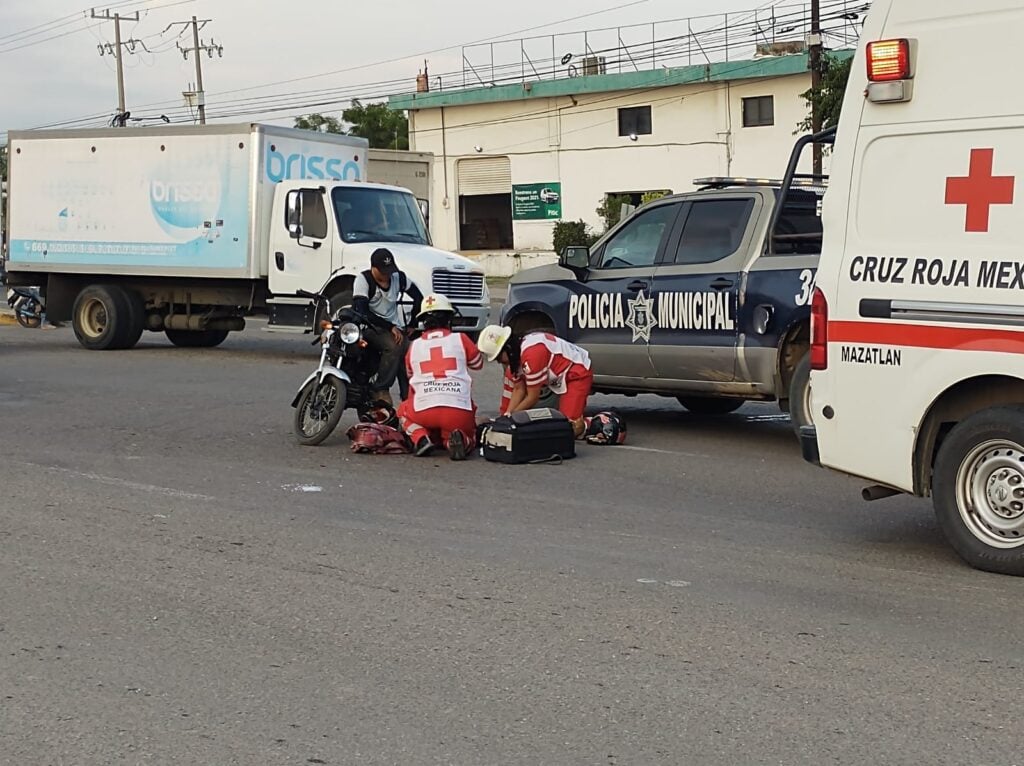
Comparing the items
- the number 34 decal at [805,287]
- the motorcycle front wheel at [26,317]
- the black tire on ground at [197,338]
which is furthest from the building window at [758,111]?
the number 34 decal at [805,287]

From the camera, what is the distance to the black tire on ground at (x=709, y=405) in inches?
524

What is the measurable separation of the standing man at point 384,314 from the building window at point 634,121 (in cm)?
3709

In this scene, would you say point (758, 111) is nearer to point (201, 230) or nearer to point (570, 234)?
point (570, 234)

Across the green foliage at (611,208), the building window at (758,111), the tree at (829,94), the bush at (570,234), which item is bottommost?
the bush at (570,234)

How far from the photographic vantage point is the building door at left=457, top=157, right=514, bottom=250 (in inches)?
2071

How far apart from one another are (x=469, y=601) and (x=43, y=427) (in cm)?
730

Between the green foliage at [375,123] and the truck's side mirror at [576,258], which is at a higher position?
the green foliage at [375,123]

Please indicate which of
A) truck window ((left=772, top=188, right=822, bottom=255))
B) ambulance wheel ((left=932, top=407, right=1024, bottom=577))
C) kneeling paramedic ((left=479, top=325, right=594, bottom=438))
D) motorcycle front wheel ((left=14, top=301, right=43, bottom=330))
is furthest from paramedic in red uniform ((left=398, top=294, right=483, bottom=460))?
motorcycle front wheel ((left=14, top=301, right=43, bottom=330))

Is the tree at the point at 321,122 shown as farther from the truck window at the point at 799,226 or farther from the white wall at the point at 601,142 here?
the truck window at the point at 799,226

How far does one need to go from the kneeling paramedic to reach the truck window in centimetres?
180

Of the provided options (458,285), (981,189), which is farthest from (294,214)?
(981,189)

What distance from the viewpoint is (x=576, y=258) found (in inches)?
486

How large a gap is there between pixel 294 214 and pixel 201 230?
→ 172cm

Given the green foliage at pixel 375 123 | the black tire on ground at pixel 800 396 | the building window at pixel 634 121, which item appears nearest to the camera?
the black tire on ground at pixel 800 396
